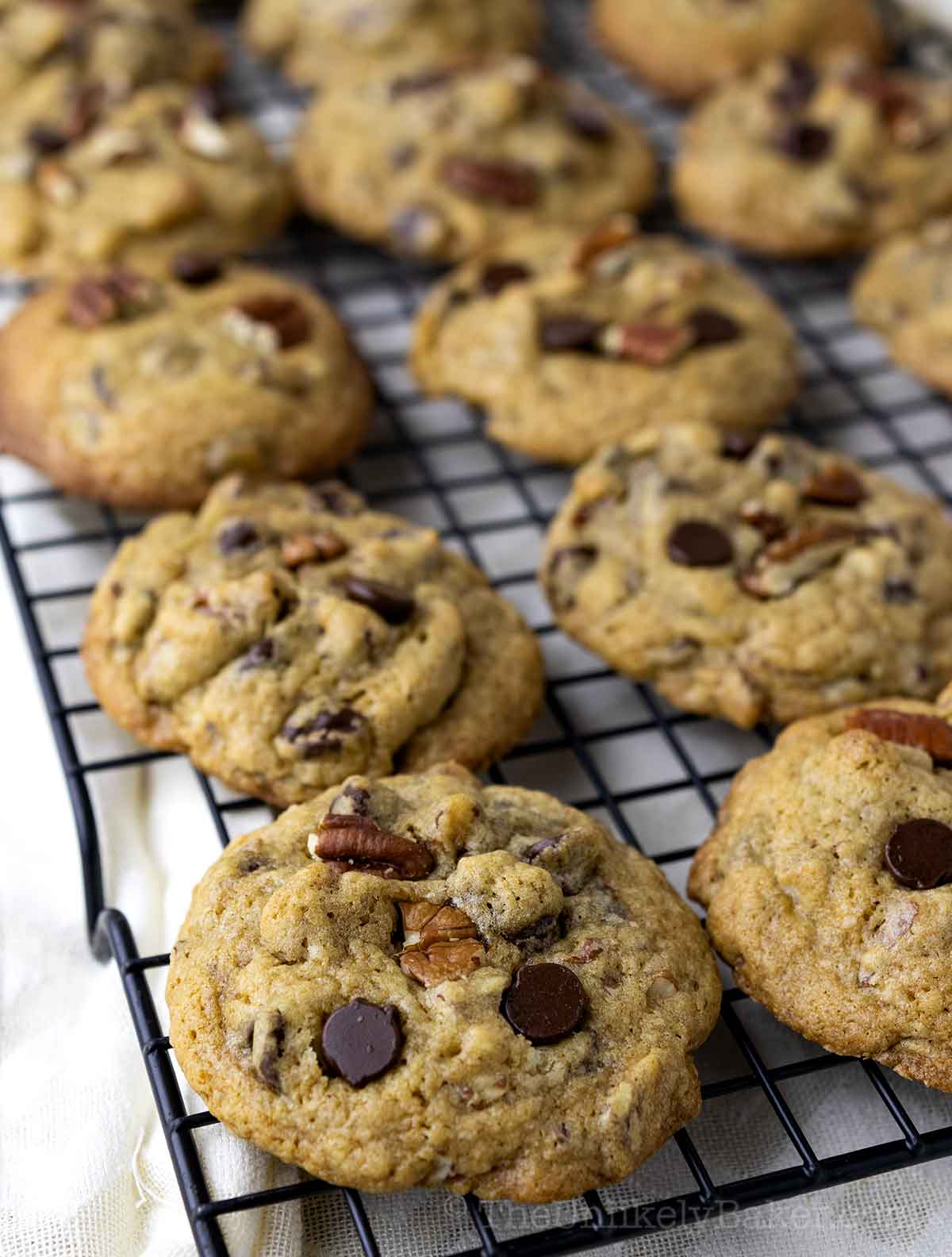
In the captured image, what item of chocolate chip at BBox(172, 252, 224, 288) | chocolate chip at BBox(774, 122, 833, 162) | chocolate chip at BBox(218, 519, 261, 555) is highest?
chocolate chip at BBox(774, 122, 833, 162)

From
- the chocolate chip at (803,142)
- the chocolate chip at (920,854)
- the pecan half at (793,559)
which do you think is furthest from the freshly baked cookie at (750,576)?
the chocolate chip at (803,142)

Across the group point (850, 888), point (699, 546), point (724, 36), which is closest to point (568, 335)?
point (699, 546)

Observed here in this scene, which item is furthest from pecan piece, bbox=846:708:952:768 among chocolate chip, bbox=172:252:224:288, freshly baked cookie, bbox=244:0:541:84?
freshly baked cookie, bbox=244:0:541:84

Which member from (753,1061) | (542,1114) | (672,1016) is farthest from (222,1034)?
(753,1061)

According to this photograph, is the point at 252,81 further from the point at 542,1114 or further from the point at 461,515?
the point at 542,1114

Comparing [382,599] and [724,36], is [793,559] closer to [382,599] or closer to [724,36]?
[382,599]

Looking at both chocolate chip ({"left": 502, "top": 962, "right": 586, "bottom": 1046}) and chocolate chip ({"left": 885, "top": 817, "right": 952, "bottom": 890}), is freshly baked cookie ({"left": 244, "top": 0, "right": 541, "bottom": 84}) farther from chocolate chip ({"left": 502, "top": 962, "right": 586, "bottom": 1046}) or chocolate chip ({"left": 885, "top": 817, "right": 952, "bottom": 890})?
chocolate chip ({"left": 502, "top": 962, "right": 586, "bottom": 1046})

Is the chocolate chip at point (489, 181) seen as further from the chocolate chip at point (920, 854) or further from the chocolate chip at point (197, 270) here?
the chocolate chip at point (920, 854)
